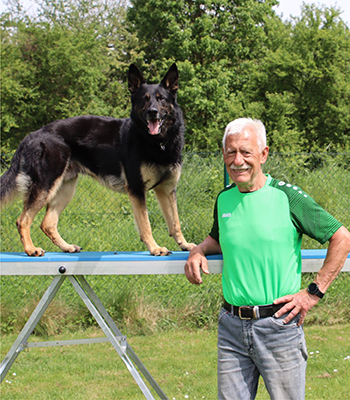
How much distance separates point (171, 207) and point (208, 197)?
2.94 metres

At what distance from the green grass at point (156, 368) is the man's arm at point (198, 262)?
196 centimetres

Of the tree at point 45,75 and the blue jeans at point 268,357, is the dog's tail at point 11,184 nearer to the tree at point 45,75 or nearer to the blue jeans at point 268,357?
the blue jeans at point 268,357

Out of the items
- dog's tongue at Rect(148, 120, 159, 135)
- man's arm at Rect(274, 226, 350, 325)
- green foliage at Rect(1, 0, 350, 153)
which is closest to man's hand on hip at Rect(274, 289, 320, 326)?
man's arm at Rect(274, 226, 350, 325)

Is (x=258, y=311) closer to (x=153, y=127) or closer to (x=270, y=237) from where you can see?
(x=270, y=237)

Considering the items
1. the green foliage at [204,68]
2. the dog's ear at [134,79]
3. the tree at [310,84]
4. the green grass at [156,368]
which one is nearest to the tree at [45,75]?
the green foliage at [204,68]

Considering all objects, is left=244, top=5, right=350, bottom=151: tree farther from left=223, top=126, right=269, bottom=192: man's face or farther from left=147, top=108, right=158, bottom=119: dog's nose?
left=223, top=126, right=269, bottom=192: man's face

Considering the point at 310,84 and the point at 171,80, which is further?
the point at 310,84

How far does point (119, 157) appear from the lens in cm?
321

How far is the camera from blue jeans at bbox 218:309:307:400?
6.81 feet

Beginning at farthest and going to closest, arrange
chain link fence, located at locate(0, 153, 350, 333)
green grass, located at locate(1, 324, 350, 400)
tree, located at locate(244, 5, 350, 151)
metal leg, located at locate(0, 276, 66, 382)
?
tree, located at locate(244, 5, 350, 151)
chain link fence, located at locate(0, 153, 350, 333)
green grass, located at locate(1, 324, 350, 400)
metal leg, located at locate(0, 276, 66, 382)

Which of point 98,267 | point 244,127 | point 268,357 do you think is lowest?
point 268,357

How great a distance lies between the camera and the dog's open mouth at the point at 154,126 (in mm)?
2905

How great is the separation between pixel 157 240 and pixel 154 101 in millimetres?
3265

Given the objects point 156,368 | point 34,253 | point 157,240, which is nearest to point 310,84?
point 157,240
